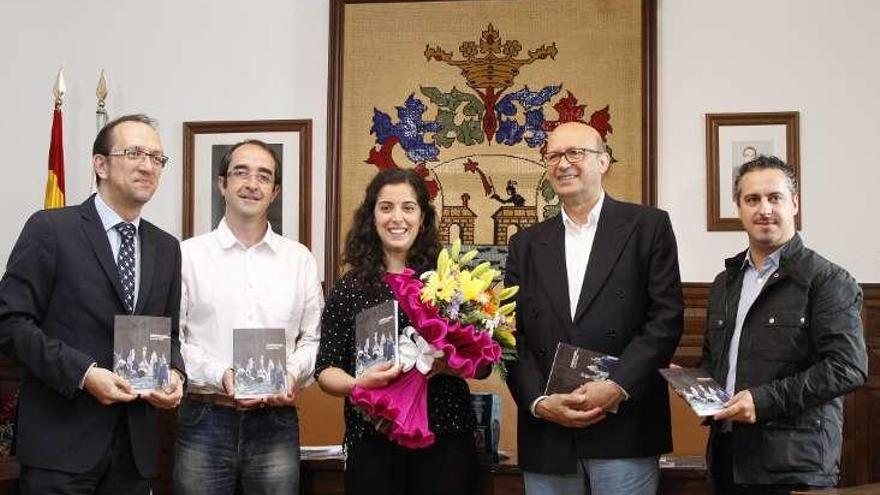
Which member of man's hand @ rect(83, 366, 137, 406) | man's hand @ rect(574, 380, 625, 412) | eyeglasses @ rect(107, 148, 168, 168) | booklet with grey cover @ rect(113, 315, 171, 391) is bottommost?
man's hand @ rect(574, 380, 625, 412)

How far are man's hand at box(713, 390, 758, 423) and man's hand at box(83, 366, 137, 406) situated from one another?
5.00 feet

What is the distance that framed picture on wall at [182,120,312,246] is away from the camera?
15.4 ft

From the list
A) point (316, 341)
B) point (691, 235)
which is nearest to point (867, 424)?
point (691, 235)

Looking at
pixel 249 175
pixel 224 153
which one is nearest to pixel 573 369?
pixel 249 175

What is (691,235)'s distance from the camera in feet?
14.6

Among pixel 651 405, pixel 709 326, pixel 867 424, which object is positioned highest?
pixel 709 326

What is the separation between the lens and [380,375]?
2.58 m

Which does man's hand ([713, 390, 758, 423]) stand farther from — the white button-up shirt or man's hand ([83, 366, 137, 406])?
man's hand ([83, 366, 137, 406])

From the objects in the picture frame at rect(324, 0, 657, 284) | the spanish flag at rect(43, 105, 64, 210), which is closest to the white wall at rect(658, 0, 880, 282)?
the picture frame at rect(324, 0, 657, 284)

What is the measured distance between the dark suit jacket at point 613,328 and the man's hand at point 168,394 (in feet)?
3.11

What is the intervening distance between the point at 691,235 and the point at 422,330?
2.29m

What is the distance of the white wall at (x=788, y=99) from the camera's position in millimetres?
4355

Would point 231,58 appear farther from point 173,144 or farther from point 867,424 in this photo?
point 867,424

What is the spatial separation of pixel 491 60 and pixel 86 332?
2.63 m
